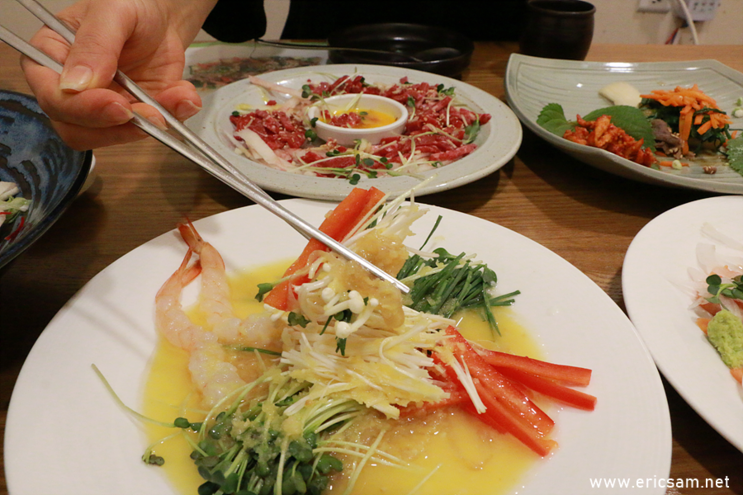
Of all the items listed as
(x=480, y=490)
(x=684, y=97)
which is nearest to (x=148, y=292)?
(x=480, y=490)

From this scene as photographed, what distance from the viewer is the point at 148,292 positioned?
1.43 metres

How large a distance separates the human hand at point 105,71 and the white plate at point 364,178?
34cm

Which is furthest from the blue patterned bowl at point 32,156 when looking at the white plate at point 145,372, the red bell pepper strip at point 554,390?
the red bell pepper strip at point 554,390

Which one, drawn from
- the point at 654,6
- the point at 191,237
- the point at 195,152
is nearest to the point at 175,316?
the point at 191,237

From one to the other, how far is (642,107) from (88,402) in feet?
10.1

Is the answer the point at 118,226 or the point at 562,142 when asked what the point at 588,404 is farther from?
the point at 118,226

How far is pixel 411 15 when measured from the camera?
456 cm

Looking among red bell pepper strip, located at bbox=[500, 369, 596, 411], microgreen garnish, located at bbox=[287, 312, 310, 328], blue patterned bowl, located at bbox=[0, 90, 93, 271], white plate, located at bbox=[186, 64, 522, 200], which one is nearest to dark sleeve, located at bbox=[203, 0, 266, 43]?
white plate, located at bbox=[186, 64, 522, 200]

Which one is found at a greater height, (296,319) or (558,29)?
(558,29)

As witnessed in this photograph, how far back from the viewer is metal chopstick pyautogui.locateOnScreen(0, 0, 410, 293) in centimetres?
122

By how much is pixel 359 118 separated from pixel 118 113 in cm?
162

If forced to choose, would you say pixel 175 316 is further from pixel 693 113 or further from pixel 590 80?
pixel 590 80

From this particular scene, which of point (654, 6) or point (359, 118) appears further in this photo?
point (654, 6)

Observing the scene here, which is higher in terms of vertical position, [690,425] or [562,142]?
[562,142]
